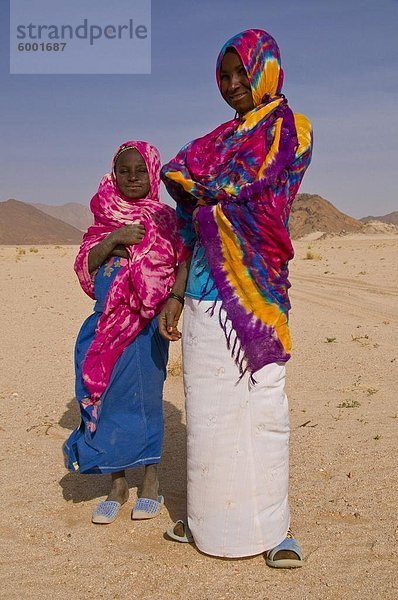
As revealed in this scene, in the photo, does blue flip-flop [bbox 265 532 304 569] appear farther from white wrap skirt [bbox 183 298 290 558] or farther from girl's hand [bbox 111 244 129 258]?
girl's hand [bbox 111 244 129 258]

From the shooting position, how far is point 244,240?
10.0 feet

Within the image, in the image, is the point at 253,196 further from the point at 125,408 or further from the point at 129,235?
the point at 125,408

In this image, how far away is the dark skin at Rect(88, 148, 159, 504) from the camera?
12.3 feet

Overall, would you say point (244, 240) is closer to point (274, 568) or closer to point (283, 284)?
point (283, 284)

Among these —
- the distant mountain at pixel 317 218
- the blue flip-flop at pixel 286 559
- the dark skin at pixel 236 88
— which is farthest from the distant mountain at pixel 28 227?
the blue flip-flop at pixel 286 559

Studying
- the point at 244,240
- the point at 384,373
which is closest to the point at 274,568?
the point at 244,240

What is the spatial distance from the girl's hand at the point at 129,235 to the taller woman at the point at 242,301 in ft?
1.55

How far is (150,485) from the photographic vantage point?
3.99 m

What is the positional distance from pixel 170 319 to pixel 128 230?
2.01 feet

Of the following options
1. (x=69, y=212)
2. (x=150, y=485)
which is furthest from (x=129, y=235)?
(x=69, y=212)

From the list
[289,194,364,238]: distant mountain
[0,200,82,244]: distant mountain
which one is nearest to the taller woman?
[289,194,364,238]: distant mountain

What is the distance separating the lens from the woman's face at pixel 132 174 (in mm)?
3842

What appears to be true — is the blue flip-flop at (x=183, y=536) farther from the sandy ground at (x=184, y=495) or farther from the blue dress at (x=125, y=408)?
the blue dress at (x=125, y=408)

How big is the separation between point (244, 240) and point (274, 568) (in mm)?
1539
